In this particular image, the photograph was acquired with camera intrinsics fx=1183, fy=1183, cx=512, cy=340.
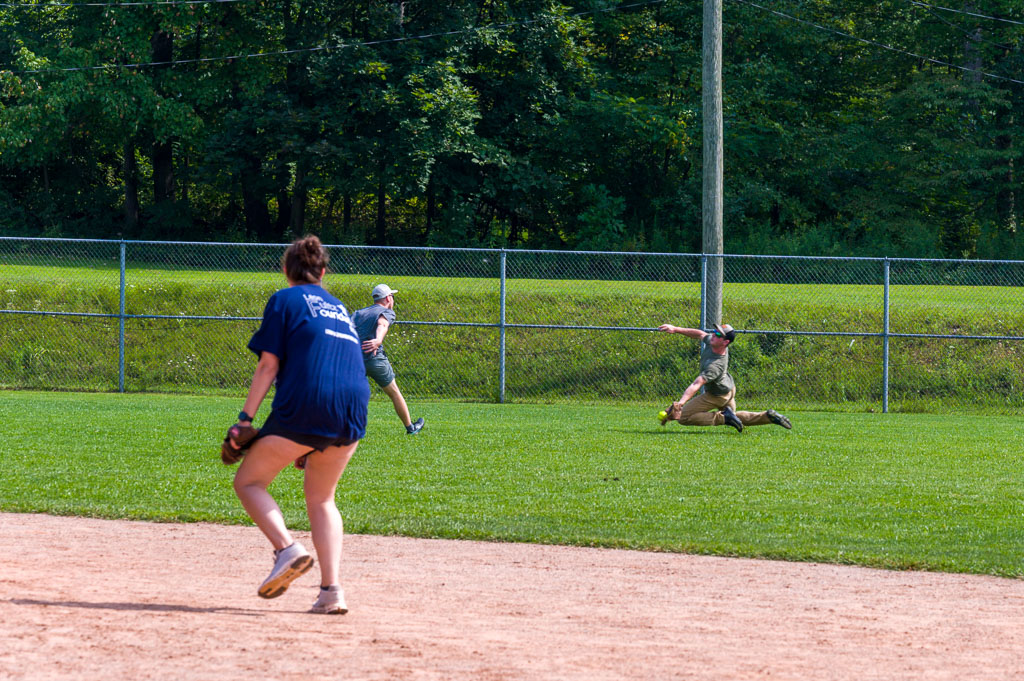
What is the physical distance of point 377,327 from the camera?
1278 centimetres

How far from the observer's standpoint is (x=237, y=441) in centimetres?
545

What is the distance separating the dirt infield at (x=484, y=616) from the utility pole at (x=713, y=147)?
10495mm

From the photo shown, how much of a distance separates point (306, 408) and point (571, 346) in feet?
49.5

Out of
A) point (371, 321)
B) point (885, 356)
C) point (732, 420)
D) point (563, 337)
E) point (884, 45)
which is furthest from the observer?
point (884, 45)

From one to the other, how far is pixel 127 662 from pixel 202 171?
1342 inches

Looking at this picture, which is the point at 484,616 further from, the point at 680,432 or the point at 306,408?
the point at 680,432

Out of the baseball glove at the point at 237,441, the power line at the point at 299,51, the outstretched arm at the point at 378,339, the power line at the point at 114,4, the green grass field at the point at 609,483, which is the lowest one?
the green grass field at the point at 609,483

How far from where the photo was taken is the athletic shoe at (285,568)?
5.54 m

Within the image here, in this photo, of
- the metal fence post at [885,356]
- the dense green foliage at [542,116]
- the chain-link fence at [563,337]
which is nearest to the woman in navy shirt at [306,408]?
the chain-link fence at [563,337]

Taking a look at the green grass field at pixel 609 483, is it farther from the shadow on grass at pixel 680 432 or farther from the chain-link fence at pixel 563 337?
the chain-link fence at pixel 563 337

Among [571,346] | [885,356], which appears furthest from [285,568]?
[571,346]

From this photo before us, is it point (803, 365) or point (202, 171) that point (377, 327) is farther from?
point (202, 171)

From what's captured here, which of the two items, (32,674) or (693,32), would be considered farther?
(693,32)

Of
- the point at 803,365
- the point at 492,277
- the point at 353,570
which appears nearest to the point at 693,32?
→ the point at 492,277
